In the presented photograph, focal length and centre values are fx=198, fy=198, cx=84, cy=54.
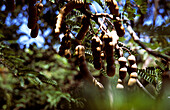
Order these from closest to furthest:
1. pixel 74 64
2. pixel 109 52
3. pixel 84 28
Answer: pixel 109 52 < pixel 84 28 < pixel 74 64

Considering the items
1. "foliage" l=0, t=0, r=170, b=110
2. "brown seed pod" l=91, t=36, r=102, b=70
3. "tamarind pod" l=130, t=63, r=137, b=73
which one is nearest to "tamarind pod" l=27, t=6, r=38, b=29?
"foliage" l=0, t=0, r=170, b=110

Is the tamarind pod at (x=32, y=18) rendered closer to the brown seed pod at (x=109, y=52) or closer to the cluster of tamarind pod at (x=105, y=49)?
the cluster of tamarind pod at (x=105, y=49)

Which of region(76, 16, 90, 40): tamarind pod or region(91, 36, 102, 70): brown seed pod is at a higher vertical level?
region(76, 16, 90, 40): tamarind pod

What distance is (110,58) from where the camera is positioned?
868mm

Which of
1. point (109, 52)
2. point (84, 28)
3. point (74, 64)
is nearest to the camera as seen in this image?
point (109, 52)

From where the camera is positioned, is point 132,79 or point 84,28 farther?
point 84,28

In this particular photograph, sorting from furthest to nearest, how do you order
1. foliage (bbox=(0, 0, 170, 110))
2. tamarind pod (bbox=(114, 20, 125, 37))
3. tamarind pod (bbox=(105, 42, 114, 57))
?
tamarind pod (bbox=(114, 20, 125, 37)), tamarind pod (bbox=(105, 42, 114, 57)), foliage (bbox=(0, 0, 170, 110))

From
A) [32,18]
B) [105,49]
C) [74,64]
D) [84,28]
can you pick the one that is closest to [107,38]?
[105,49]

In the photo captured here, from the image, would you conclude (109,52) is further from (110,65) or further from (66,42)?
(66,42)

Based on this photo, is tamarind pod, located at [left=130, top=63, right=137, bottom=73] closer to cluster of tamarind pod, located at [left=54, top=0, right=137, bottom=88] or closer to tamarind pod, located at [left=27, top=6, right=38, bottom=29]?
cluster of tamarind pod, located at [left=54, top=0, right=137, bottom=88]

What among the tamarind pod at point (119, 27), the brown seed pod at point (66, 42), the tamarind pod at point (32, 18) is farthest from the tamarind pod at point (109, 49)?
the tamarind pod at point (32, 18)

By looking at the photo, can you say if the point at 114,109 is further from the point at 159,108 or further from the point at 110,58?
the point at 110,58

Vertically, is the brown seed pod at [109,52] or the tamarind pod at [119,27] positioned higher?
the tamarind pod at [119,27]

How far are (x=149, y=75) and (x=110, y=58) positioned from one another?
16.8 inches
